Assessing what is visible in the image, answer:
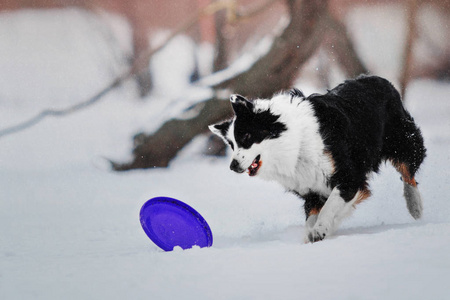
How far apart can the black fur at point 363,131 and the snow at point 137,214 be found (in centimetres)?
40

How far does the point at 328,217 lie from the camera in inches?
140

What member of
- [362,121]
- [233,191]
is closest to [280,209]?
[233,191]

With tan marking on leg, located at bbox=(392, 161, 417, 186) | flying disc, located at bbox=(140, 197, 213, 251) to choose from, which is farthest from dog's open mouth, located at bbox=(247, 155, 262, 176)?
tan marking on leg, located at bbox=(392, 161, 417, 186)

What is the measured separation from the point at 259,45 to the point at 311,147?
5093 mm

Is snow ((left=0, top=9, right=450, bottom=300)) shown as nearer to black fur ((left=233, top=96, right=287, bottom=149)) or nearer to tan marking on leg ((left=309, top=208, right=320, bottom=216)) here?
tan marking on leg ((left=309, top=208, right=320, bottom=216))

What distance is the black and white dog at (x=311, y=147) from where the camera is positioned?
360 cm

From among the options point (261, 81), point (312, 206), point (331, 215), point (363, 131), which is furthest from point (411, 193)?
point (261, 81)

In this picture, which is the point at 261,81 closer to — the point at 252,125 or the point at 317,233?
the point at 252,125

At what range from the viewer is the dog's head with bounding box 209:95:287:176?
11.8 ft

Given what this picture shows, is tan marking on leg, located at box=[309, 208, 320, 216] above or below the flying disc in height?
above

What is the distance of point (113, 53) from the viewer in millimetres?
8945

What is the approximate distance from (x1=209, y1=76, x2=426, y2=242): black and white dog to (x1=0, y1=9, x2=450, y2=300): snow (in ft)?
0.88

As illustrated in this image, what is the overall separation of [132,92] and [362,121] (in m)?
5.59

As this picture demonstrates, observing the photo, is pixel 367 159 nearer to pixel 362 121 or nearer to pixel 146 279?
pixel 362 121
